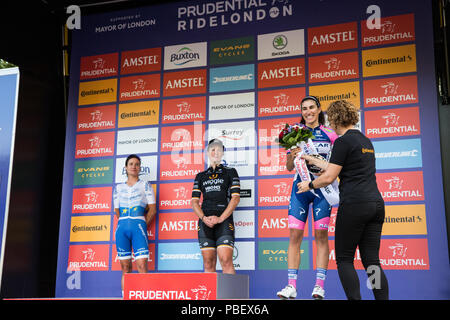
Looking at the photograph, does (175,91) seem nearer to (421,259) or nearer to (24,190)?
(24,190)

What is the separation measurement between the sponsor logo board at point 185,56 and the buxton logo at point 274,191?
5.65 ft

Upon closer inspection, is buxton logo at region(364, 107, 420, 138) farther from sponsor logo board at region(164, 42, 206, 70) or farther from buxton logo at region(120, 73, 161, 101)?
buxton logo at region(120, 73, 161, 101)

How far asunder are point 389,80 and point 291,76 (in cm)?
109

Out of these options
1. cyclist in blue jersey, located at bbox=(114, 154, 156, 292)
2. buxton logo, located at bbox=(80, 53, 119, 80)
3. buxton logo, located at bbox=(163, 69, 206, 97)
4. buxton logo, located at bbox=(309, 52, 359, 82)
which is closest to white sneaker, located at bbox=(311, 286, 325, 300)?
cyclist in blue jersey, located at bbox=(114, 154, 156, 292)

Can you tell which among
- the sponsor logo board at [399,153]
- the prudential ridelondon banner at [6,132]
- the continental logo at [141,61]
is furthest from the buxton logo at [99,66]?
the sponsor logo board at [399,153]

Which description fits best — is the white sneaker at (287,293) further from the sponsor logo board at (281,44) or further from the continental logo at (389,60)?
the sponsor logo board at (281,44)

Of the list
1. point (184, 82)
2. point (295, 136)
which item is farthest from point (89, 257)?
point (295, 136)

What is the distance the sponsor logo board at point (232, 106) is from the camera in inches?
230

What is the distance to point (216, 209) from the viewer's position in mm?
5105

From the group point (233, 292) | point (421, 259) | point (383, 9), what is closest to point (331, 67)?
point (383, 9)

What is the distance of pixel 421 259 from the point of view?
4914 millimetres

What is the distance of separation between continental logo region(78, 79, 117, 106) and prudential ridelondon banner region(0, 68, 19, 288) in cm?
93

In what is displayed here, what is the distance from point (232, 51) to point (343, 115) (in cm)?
311

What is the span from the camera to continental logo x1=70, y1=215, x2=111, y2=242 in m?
6.07
